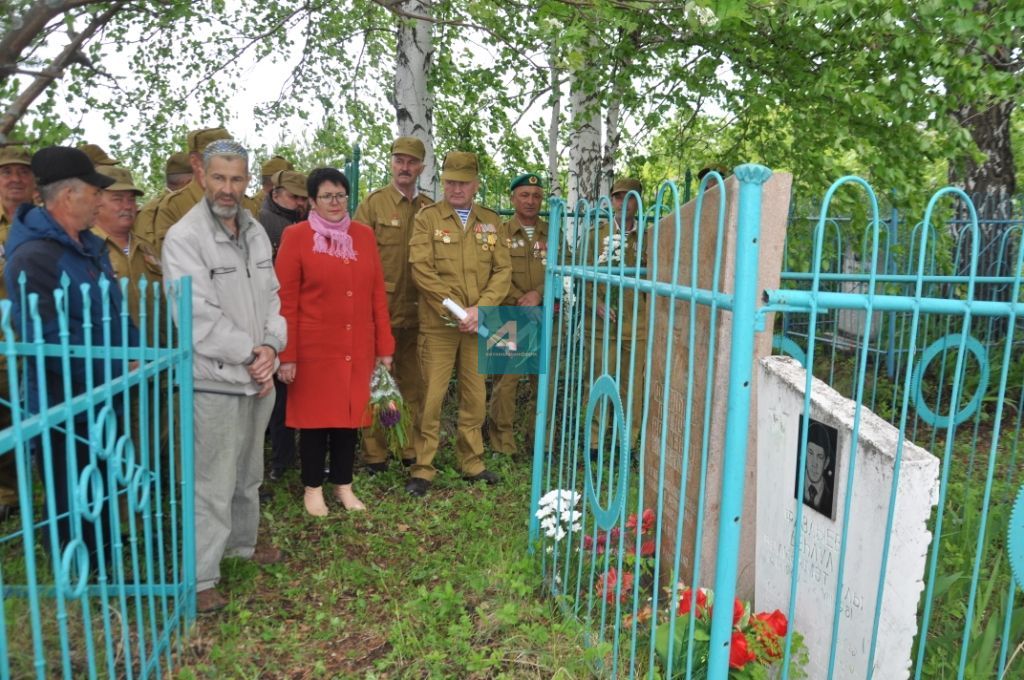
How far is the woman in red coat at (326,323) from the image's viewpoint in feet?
13.7

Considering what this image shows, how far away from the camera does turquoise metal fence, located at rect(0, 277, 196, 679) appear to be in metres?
1.95

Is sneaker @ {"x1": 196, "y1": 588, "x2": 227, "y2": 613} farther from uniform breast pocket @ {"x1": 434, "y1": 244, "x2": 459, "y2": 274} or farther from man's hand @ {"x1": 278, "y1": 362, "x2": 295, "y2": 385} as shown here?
uniform breast pocket @ {"x1": 434, "y1": 244, "x2": 459, "y2": 274}

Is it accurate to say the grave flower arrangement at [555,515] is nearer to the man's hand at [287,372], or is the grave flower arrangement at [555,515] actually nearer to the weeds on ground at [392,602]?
the weeds on ground at [392,602]

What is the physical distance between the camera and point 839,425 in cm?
236

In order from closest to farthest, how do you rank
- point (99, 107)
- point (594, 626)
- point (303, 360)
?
point (594, 626) → point (303, 360) → point (99, 107)

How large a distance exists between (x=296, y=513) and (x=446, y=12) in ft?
12.6

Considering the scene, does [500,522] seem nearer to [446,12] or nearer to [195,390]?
[195,390]

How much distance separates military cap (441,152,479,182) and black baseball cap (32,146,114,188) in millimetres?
2316

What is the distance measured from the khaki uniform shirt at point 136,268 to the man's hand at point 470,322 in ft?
5.49

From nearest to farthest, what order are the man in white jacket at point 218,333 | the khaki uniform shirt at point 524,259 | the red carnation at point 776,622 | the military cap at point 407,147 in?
the red carnation at point 776,622 < the man in white jacket at point 218,333 < the military cap at point 407,147 < the khaki uniform shirt at point 524,259

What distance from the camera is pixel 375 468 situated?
5.23 m

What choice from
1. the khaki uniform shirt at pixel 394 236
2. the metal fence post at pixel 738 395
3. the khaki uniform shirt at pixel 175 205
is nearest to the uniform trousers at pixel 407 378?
the khaki uniform shirt at pixel 394 236

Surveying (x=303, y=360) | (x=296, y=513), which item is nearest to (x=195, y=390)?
(x=303, y=360)

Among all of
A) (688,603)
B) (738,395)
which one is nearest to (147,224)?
(688,603)
